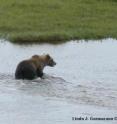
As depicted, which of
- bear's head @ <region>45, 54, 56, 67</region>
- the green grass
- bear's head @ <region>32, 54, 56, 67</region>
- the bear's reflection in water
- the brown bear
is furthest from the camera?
the green grass

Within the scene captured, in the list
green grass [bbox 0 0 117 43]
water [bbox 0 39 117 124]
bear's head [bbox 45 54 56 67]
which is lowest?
water [bbox 0 39 117 124]

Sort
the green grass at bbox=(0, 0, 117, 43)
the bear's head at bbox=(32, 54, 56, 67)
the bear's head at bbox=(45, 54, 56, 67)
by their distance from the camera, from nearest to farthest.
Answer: the bear's head at bbox=(32, 54, 56, 67)
the bear's head at bbox=(45, 54, 56, 67)
the green grass at bbox=(0, 0, 117, 43)

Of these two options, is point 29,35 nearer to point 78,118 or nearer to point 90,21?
point 90,21

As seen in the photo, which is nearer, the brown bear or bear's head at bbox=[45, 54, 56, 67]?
the brown bear

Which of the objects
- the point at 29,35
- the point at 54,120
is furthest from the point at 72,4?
the point at 54,120

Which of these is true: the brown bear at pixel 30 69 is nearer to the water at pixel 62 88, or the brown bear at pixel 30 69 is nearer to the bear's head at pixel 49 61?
the water at pixel 62 88

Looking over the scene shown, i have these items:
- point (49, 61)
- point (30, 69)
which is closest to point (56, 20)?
point (49, 61)

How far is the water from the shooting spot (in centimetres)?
1595

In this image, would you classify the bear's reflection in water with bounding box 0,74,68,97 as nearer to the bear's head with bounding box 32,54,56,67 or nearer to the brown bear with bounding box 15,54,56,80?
the brown bear with bounding box 15,54,56,80

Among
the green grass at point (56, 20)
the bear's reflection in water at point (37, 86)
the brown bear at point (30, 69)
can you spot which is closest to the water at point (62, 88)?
the bear's reflection in water at point (37, 86)

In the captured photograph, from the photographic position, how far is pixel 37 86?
60.6 ft

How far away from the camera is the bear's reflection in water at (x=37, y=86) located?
17.8m

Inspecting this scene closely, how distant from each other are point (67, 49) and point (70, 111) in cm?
850

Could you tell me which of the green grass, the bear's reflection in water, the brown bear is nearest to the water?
the bear's reflection in water
